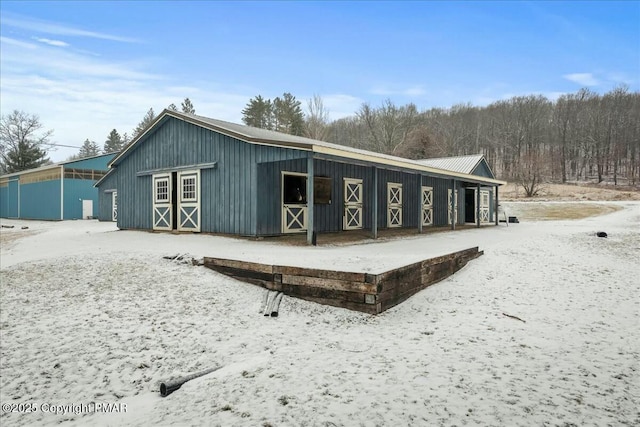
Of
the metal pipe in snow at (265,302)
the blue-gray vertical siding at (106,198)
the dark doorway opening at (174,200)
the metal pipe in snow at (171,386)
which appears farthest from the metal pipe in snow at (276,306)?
the blue-gray vertical siding at (106,198)

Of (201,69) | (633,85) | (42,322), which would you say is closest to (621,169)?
(633,85)

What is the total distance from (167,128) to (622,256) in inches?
587

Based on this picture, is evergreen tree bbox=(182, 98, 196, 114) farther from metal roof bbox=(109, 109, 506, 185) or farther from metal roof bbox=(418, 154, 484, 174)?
metal roof bbox=(418, 154, 484, 174)

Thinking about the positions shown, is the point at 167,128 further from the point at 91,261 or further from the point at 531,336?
the point at 531,336

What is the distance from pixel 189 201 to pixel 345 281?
9351mm

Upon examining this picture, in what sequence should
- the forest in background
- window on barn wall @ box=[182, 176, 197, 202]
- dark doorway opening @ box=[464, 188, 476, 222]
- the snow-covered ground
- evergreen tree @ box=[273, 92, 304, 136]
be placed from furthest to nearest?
evergreen tree @ box=[273, 92, 304, 136] < the forest in background < dark doorway opening @ box=[464, 188, 476, 222] < window on barn wall @ box=[182, 176, 197, 202] < the snow-covered ground

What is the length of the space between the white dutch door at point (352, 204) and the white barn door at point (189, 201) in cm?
543

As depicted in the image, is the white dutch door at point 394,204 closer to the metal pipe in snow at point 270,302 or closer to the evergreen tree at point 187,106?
the metal pipe in snow at point 270,302

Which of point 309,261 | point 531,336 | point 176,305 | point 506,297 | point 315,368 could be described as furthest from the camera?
point 309,261

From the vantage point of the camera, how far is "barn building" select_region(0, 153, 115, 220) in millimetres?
24969

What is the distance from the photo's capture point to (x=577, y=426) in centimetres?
244

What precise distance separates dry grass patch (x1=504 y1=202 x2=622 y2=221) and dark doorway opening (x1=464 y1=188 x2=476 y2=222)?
4.11 metres

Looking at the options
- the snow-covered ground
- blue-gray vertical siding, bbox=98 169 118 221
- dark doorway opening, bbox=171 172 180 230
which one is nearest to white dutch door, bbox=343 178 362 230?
dark doorway opening, bbox=171 172 180 230

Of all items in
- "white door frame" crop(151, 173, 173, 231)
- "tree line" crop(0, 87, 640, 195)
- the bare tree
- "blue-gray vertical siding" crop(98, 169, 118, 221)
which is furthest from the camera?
the bare tree
